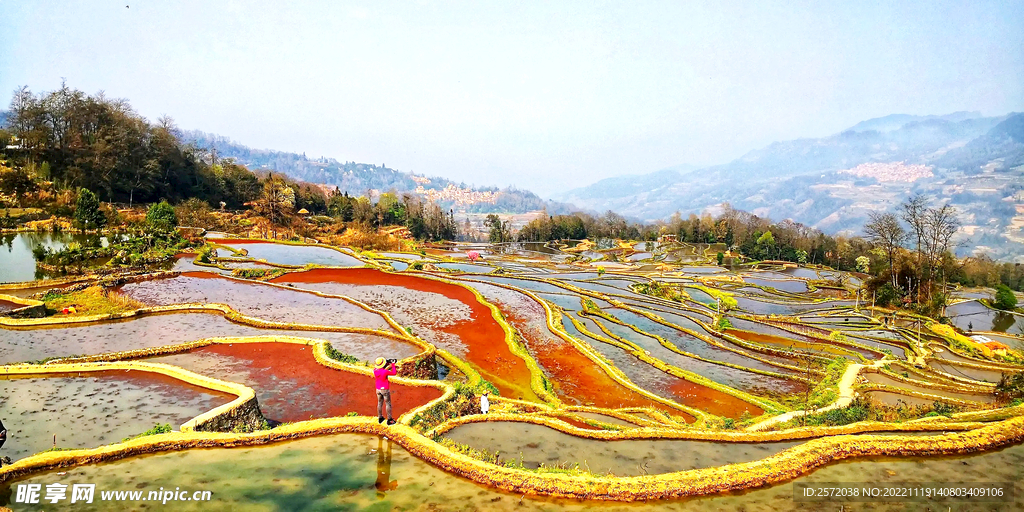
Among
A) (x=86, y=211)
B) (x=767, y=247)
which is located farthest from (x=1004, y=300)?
(x=86, y=211)

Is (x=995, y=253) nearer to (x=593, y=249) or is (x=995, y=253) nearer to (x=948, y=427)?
(x=593, y=249)

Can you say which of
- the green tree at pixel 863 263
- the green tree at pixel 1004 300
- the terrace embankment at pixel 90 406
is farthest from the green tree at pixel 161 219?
the green tree at pixel 863 263

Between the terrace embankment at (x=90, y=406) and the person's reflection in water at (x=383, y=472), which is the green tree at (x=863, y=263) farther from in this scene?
the terrace embankment at (x=90, y=406)

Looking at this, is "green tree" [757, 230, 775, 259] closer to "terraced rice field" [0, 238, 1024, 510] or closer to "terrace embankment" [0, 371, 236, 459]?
"terraced rice field" [0, 238, 1024, 510]

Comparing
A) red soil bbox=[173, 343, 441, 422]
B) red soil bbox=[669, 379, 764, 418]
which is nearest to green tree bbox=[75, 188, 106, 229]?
red soil bbox=[173, 343, 441, 422]

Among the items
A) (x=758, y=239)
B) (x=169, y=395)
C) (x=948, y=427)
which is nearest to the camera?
(x=948, y=427)

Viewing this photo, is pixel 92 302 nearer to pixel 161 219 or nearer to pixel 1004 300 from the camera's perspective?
pixel 161 219

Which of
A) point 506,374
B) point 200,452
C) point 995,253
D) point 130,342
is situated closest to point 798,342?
point 506,374
